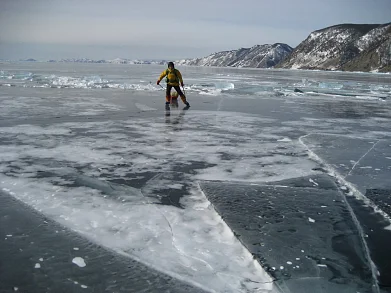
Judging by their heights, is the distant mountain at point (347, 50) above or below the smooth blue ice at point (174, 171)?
above

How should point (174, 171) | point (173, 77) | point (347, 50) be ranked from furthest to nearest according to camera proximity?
point (347, 50)
point (173, 77)
point (174, 171)

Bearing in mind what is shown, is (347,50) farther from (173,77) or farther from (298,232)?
(298,232)

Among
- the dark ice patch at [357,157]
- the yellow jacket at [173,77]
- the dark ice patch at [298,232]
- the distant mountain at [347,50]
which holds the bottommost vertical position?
the dark ice patch at [298,232]

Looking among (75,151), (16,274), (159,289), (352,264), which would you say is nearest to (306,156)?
(352,264)

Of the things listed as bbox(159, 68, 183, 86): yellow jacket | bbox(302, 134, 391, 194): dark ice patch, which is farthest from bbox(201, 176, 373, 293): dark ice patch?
bbox(159, 68, 183, 86): yellow jacket

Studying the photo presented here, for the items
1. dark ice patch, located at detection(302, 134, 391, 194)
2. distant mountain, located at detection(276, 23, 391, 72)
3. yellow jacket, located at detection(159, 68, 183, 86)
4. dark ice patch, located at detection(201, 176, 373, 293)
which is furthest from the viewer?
distant mountain, located at detection(276, 23, 391, 72)

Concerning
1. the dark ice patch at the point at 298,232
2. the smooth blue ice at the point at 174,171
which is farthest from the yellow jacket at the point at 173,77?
the dark ice patch at the point at 298,232

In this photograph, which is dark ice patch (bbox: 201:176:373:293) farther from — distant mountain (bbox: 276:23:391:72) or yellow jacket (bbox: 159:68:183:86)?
distant mountain (bbox: 276:23:391:72)

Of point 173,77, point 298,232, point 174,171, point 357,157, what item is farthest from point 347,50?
point 298,232

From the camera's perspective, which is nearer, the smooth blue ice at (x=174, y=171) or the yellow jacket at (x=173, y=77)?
the smooth blue ice at (x=174, y=171)

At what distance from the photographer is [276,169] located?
511cm

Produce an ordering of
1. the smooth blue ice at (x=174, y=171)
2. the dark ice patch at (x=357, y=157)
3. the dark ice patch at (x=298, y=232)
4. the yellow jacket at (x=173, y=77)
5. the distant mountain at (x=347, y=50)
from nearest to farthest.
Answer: the dark ice patch at (x=298, y=232) → the smooth blue ice at (x=174, y=171) → the dark ice patch at (x=357, y=157) → the yellow jacket at (x=173, y=77) → the distant mountain at (x=347, y=50)

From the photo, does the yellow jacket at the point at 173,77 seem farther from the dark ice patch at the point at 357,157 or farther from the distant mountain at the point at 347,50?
the distant mountain at the point at 347,50

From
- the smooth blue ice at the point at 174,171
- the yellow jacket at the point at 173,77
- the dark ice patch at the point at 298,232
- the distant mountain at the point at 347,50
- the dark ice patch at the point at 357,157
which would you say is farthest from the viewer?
the distant mountain at the point at 347,50
